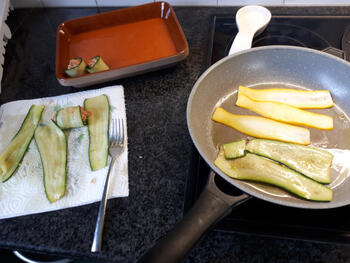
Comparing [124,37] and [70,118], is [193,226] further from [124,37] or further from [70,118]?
[124,37]

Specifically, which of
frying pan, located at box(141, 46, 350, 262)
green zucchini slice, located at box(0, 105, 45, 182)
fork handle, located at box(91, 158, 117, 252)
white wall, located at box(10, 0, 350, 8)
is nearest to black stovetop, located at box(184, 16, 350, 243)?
frying pan, located at box(141, 46, 350, 262)

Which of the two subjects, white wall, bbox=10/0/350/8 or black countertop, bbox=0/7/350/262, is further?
white wall, bbox=10/0/350/8

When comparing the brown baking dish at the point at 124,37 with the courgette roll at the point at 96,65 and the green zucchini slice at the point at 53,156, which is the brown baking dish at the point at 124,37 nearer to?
the courgette roll at the point at 96,65

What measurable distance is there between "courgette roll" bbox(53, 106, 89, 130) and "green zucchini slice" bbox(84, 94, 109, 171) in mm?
28

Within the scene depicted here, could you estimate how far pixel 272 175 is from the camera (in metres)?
0.53

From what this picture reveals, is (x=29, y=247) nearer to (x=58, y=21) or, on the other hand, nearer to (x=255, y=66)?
(x=255, y=66)

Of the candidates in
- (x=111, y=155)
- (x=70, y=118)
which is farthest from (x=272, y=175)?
(x=70, y=118)

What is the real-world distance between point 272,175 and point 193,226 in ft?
0.73

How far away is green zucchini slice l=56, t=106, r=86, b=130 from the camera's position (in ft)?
2.12

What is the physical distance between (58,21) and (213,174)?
0.85m

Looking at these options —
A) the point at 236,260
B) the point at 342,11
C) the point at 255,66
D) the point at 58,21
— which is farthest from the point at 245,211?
the point at 58,21

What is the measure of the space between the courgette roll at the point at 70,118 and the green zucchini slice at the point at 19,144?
0.25ft

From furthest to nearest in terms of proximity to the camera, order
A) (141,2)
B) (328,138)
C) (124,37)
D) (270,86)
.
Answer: (141,2)
(124,37)
(270,86)
(328,138)

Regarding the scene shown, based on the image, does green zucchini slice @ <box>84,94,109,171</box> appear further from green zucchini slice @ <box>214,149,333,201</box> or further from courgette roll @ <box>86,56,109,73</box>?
green zucchini slice @ <box>214,149,333,201</box>
